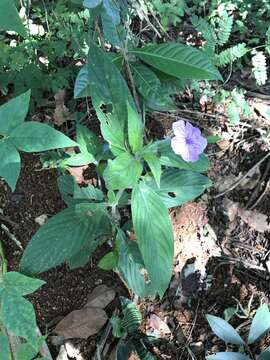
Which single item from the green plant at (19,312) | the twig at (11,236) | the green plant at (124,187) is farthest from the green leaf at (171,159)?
the twig at (11,236)

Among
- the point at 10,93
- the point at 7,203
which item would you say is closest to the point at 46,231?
the point at 7,203

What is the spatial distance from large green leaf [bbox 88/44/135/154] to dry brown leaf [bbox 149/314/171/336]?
844 millimetres

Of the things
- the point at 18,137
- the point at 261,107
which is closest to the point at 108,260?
the point at 18,137

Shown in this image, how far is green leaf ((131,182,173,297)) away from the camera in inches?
57.7

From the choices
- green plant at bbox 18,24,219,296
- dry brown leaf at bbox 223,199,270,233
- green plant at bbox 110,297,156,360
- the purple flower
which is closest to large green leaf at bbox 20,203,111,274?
green plant at bbox 18,24,219,296

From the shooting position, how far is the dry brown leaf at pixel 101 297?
79.3 inches

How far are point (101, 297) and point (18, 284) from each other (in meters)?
0.59

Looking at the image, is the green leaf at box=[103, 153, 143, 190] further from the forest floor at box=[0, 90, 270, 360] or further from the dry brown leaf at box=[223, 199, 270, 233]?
the dry brown leaf at box=[223, 199, 270, 233]

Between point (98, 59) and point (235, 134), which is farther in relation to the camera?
point (235, 134)

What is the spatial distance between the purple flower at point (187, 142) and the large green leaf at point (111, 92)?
153 millimetres

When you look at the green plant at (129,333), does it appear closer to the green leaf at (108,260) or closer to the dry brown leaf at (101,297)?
the dry brown leaf at (101,297)

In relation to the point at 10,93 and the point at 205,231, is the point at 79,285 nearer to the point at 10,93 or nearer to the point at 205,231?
the point at 205,231

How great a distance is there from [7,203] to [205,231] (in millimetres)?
882

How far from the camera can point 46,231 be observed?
158 cm
